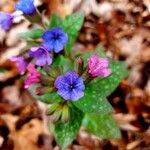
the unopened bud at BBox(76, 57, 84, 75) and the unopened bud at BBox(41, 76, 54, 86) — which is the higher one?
the unopened bud at BBox(76, 57, 84, 75)

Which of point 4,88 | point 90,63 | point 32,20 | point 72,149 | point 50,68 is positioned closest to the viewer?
point 90,63

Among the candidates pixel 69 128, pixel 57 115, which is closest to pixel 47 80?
pixel 57 115

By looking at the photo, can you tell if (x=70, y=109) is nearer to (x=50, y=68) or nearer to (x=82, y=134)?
(x=50, y=68)

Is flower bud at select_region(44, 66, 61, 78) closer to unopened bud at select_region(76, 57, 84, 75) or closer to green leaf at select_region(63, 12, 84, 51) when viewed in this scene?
unopened bud at select_region(76, 57, 84, 75)

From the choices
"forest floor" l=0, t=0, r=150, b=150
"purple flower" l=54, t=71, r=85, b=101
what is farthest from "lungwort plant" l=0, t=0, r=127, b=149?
"forest floor" l=0, t=0, r=150, b=150

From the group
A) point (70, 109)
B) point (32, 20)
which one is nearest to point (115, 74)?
point (70, 109)

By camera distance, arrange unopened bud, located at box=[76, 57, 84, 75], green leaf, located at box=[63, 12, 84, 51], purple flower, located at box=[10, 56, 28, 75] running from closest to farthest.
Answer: unopened bud, located at box=[76, 57, 84, 75]
purple flower, located at box=[10, 56, 28, 75]
green leaf, located at box=[63, 12, 84, 51]
